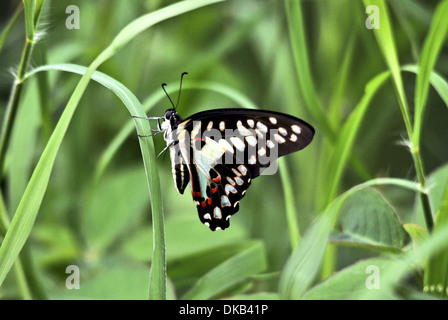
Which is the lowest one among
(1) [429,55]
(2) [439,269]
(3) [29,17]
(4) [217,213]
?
(2) [439,269]

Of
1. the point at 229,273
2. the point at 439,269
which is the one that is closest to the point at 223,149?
the point at 229,273

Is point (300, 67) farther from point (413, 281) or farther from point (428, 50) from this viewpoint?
point (413, 281)

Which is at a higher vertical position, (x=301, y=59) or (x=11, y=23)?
(x=11, y=23)

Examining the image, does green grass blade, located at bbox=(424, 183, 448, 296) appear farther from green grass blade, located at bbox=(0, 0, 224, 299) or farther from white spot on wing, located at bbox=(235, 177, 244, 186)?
green grass blade, located at bbox=(0, 0, 224, 299)

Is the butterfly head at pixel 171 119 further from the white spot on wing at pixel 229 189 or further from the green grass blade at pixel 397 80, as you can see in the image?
the green grass blade at pixel 397 80

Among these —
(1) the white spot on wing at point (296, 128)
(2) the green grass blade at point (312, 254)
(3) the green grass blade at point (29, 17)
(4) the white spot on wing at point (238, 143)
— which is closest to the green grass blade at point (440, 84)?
(2) the green grass blade at point (312, 254)

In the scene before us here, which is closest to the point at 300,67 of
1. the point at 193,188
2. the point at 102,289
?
the point at 193,188

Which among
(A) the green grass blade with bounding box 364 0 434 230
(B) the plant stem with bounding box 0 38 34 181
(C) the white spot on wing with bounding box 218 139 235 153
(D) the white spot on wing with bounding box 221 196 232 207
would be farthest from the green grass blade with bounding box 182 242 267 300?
(B) the plant stem with bounding box 0 38 34 181

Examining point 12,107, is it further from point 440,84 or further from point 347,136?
point 440,84
